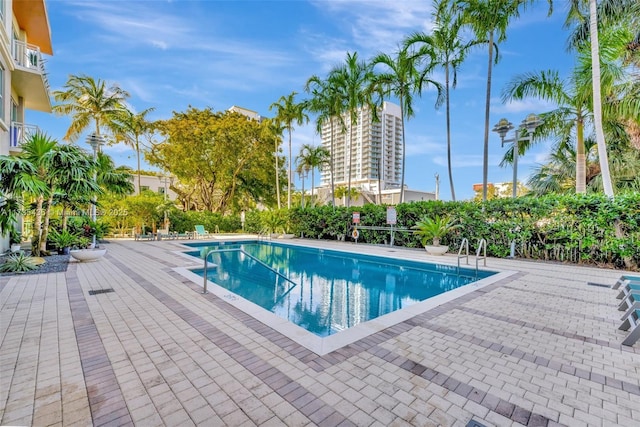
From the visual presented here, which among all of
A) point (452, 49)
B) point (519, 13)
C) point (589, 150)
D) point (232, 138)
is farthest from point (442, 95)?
point (232, 138)

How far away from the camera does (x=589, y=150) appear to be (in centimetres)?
1273

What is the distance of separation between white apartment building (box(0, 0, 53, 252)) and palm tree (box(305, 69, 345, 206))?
12606 millimetres

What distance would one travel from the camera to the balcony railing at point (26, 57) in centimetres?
1116

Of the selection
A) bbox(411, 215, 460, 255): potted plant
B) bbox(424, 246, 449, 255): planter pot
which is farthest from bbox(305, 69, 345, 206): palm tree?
bbox(424, 246, 449, 255): planter pot

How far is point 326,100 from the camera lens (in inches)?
689

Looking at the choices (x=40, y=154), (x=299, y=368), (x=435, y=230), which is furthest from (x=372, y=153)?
(x=299, y=368)

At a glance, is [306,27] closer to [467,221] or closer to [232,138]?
[467,221]

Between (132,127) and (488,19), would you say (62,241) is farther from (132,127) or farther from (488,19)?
(488,19)

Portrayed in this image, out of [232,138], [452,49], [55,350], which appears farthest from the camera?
[232,138]

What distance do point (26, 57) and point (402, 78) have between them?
16.1 metres

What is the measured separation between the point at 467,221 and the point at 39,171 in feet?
46.4

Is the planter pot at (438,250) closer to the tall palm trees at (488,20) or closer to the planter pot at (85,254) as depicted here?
the tall palm trees at (488,20)

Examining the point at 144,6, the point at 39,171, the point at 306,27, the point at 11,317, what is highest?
the point at 306,27

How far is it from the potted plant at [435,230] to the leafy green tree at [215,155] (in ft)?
48.1
